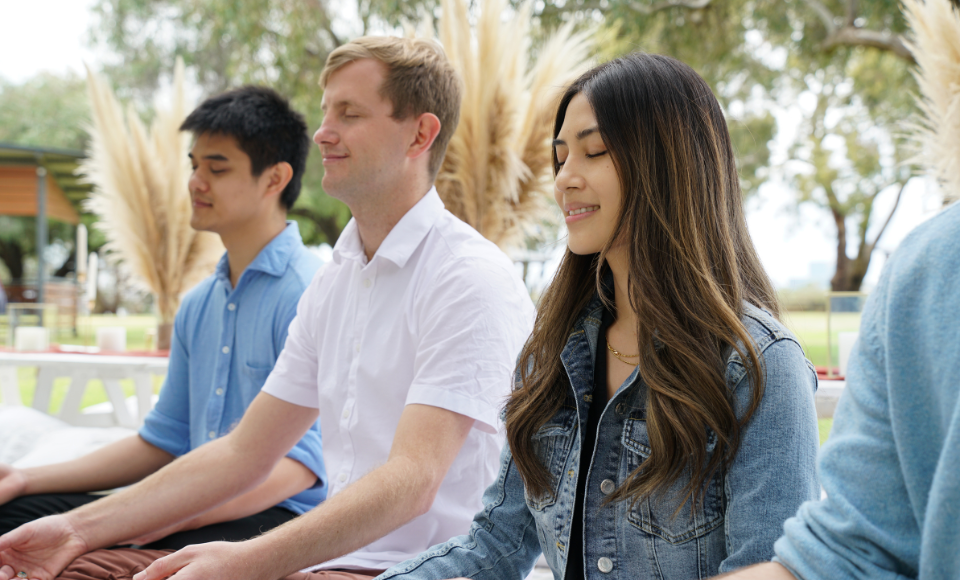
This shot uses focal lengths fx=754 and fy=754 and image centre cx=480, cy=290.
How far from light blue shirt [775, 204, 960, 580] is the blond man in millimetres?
813

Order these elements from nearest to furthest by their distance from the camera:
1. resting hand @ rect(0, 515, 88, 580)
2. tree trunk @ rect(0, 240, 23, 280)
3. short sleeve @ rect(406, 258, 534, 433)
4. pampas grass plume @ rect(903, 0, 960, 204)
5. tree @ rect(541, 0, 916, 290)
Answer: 1. short sleeve @ rect(406, 258, 534, 433)
2. resting hand @ rect(0, 515, 88, 580)
3. pampas grass plume @ rect(903, 0, 960, 204)
4. tree @ rect(541, 0, 916, 290)
5. tree trunk @ rect(0, 240, 23, 280)

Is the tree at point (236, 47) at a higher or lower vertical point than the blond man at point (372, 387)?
higher

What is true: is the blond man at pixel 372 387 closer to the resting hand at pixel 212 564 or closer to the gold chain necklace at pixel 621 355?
the resting hand at pixel 212 564

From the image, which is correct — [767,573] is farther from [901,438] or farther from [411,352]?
[411,352]

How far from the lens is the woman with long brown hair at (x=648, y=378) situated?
1.00 metres

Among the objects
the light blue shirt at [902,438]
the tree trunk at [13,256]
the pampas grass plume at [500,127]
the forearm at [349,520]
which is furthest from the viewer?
the tree trunk at [13,256]

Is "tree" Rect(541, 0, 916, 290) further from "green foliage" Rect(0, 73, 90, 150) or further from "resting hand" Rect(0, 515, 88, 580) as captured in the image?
"green foliage" Rect(0, 73, 90, 150)

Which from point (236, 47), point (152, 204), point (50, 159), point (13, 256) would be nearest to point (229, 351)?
point (152, 204)

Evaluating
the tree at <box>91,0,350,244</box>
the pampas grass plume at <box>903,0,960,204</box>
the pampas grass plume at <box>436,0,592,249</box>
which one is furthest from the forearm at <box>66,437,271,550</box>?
the tree at <box>91,0,350,244</box>

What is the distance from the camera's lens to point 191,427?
223cm

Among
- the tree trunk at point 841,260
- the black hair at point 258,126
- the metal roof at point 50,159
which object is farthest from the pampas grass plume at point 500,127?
the tree trunk at point 841,260

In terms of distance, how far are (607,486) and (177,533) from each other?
1.22 m

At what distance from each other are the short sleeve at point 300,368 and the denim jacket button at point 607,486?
863 millimetres

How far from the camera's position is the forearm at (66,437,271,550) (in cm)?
163
